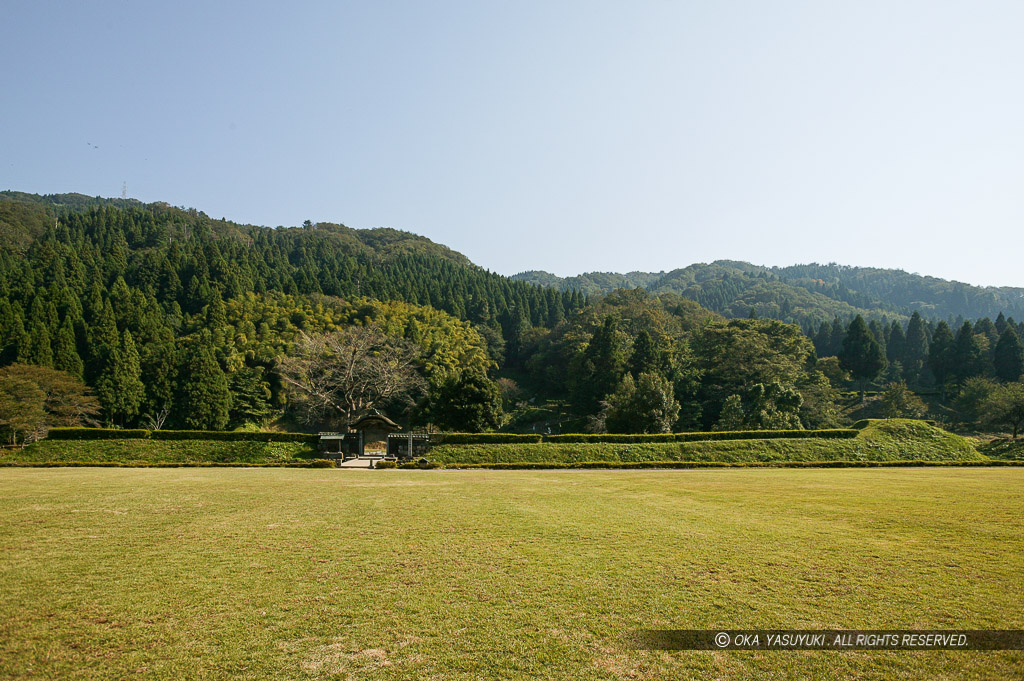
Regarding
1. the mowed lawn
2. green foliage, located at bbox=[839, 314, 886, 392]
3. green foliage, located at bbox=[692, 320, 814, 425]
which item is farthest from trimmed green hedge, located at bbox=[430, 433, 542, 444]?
green foliage, located at bbox=[839, 314, 886, 392]

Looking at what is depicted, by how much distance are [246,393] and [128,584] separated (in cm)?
4840

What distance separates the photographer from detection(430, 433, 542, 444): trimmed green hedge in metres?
32.6

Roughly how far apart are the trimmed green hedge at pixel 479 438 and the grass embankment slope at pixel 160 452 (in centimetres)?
755

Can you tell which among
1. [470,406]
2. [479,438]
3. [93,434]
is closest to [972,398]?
[470,406]

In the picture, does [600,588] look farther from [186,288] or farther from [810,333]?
[810,333]

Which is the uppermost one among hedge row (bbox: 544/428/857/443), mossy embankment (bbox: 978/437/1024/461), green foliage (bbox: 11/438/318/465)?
hedge row (bbox: 544/428/857/443)

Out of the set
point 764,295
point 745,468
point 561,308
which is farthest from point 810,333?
point 745,468

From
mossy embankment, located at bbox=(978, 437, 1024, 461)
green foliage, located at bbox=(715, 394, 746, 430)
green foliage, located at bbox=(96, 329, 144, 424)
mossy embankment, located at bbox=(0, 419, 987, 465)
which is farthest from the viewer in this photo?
green foliage, located at bbox=(96, 329, 144, 424)

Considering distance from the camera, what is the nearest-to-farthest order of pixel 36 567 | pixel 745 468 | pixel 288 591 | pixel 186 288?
pixel 288 591 → pixel 36 567 → pixel 745 468 → pixel 186 288

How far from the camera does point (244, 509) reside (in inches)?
499

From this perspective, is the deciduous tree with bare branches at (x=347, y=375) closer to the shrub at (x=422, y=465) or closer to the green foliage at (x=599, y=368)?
the shrub at (x=422, y=465)

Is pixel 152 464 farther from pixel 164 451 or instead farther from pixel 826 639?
pixel 826 639

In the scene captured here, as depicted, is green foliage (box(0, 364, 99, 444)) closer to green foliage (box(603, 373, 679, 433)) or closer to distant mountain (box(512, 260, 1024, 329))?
green foliage (box(603, 373, 679, 433))

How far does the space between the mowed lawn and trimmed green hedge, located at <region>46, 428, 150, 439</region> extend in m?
20.9
